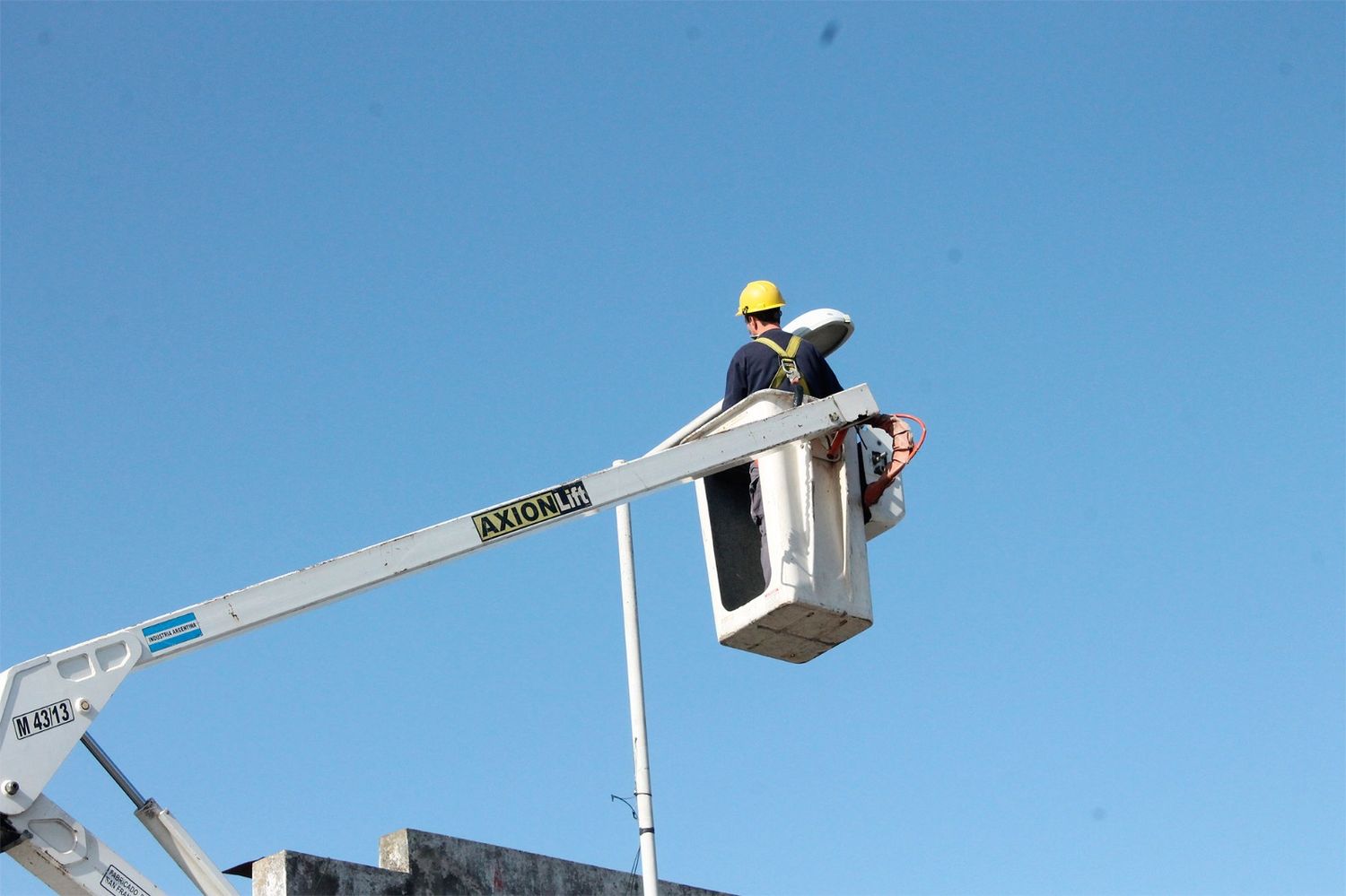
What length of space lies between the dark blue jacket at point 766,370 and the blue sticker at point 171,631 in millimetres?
3521

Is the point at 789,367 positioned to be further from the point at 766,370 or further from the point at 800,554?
the point at 800,554

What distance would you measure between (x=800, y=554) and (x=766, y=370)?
4.38 feet

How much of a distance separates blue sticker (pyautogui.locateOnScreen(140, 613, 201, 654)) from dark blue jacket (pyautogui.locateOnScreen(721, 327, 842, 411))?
3521mm

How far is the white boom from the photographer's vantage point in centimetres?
771

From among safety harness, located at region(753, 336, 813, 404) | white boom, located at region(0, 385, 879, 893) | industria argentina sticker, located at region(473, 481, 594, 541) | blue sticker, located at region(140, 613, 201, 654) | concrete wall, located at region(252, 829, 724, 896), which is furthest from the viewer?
concrete wall, located at region(252, 829, 724, 896)

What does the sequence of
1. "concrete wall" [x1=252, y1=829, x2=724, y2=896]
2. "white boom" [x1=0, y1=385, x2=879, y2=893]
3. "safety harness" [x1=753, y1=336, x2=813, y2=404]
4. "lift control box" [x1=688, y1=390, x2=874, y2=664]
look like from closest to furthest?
"white boom" [x1=0, y1=385, x2=879, y2=893] < "lift control box" [x1=688, y1=390, x2=874, y2=664] < "safety harness" [x1=753, y1=336, x2=813, y2=404] < "concrete wall" [x1=252, y1=829, x2=724, y2=896]

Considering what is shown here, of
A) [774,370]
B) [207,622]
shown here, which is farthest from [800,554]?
[207,622]

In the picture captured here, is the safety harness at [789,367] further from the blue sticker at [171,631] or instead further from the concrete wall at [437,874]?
the concrete wall at [437,874]

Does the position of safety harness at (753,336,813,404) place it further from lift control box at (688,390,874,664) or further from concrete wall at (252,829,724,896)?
concrete wall at (252,829,724,896)

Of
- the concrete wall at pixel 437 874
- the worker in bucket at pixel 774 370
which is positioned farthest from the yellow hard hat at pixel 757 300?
the concrete wall at pixel 437 874

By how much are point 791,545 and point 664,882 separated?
4.52 meters

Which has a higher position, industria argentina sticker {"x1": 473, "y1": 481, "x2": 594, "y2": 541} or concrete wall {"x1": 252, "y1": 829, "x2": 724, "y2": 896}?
industria argentina sticker {"x1": 473, "y1": 481, "x2": 594, "y2": 541}

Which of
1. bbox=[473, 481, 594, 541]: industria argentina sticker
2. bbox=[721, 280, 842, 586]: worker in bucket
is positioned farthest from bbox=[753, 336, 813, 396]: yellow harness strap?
bbox=[473, 481, 594, 541]: industria argentina sticker

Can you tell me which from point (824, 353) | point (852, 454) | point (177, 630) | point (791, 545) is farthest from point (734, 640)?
point (177, 630)
